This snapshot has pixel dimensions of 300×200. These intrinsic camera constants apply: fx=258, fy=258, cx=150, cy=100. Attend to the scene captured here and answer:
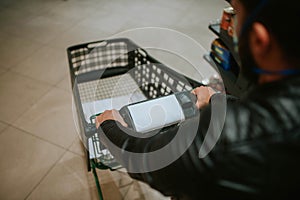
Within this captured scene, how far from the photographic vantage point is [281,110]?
376 millimetres

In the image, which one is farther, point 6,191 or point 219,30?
point 219,30

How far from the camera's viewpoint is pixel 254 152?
0.39m

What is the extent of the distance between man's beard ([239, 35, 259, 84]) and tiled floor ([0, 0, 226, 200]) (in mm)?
860

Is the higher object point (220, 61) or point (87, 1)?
point (87, 1)

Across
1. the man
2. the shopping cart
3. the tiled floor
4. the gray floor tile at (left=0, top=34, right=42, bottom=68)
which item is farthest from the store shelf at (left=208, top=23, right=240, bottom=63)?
the gray floor tile at (left=0, top=34, right=42, bottom=68)

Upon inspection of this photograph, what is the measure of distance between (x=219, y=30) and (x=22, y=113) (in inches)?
50.7

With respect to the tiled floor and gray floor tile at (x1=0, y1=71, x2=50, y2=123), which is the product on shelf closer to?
the tiled floor

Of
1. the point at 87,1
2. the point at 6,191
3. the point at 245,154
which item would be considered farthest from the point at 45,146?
the point at 87,1

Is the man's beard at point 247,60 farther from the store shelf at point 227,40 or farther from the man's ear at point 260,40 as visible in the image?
the store shelf at point 227,40

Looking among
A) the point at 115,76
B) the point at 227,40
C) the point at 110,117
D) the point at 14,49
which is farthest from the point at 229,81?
the point at 14,49

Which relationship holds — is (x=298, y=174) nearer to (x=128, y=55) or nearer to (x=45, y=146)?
(x=128, y=55)

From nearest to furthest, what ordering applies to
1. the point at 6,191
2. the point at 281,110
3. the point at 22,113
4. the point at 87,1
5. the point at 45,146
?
the point at 281,110, the point at 6,191, the point at 45,146, the point at 22,113, the point at 87,1

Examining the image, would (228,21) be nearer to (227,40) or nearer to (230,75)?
(227,40)

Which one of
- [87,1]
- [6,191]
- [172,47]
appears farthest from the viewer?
[87,1]
